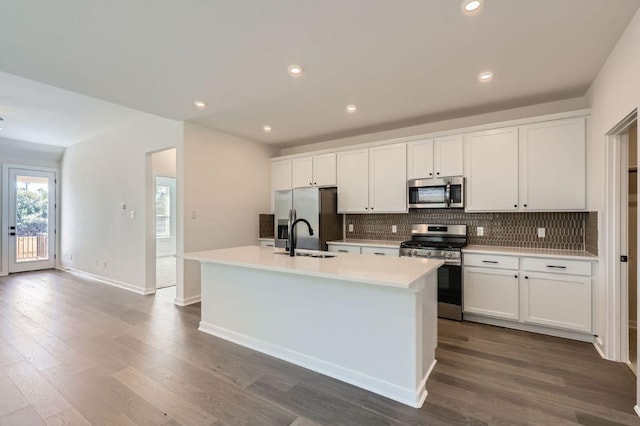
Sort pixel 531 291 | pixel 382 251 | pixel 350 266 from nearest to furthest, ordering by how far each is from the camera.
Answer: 1. pixel 350 266
2. pixel 531 291
3. pixel 382 251

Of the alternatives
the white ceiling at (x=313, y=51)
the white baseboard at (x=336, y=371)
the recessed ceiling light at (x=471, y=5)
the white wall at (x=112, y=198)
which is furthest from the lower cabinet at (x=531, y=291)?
the white wall at (x=112, y=198)

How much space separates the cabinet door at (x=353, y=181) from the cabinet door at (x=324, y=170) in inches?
4.2

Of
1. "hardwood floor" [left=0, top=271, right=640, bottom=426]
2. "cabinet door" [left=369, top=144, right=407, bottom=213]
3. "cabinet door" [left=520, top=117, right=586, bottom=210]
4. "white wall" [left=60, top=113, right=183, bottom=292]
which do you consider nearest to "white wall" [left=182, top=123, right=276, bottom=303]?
"white wall" [left=60, top=113, right=183, bottom=292]

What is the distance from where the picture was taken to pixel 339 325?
2.31 meters

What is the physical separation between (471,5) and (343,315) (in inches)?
86.5

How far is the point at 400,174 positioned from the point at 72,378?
391 cm

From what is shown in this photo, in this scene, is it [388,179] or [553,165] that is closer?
[553,165]

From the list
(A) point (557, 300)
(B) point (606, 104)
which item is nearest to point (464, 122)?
(B) point (606, 104)

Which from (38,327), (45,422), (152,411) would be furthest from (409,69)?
(38,327)

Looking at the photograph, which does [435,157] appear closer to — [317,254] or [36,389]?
[317,254]

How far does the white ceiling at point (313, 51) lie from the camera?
6.28 feet

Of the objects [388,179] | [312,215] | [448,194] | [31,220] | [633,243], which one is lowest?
[633,243]

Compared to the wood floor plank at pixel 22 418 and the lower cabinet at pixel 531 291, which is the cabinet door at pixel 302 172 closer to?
the lower cabinet at pixel 531 291

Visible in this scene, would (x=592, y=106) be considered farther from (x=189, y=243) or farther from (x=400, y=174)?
(x=189, y=243)
